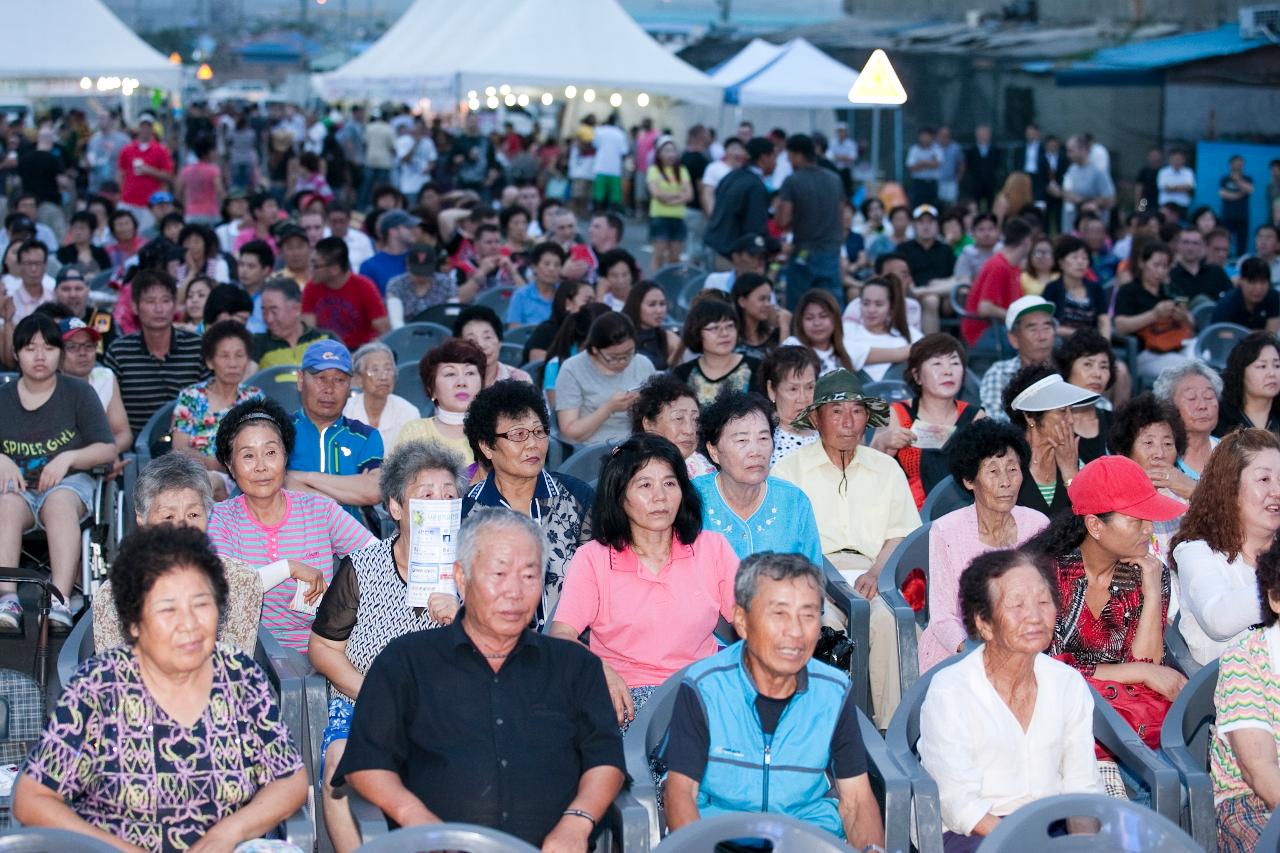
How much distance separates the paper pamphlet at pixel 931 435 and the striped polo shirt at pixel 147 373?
11.1ft

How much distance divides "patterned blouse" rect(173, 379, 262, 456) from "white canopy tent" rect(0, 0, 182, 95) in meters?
8.54

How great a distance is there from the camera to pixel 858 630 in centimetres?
497

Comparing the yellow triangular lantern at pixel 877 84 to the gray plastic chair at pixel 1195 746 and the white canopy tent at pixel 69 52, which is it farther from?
A: the white canopy tent at pixel 69 52

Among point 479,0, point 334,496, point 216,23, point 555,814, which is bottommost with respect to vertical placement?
point 555,814

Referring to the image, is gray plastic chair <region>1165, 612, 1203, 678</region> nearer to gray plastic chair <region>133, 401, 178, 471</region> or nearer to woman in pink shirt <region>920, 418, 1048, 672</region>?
woman in pink shirt <region>920, 418, 1048, 672</region>

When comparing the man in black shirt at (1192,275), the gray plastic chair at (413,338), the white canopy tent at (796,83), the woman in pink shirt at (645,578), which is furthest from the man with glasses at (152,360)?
the white canopy tent at (796,83)

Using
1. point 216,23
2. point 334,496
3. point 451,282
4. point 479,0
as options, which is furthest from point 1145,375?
point 216,23

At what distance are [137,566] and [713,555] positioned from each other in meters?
1.81

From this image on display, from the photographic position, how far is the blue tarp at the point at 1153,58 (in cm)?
1780

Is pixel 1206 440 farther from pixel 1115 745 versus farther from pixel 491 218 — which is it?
pixel 491 218

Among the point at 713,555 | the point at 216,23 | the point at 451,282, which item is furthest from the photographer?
the point at 216,23

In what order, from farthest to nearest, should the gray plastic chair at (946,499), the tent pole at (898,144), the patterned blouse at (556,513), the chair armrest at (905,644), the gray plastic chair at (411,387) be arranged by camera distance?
the tent pole at (898,144) < the gray plastic chair at (411,387) < the gray plastic chair at (946,499) < the patterned blouse at (556,513) < the chair armrest at (905,644)

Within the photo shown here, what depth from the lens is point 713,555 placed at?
15.7 ft

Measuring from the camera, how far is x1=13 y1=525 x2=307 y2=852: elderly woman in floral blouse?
11.4ft
